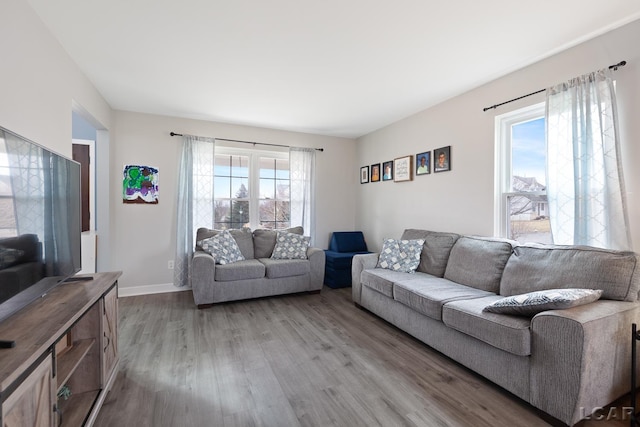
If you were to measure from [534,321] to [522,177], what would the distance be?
65.0 inches

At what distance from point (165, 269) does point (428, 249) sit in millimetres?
3460

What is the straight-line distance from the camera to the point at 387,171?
4.40 metres

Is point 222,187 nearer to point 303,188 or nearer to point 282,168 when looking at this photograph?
point 282,168

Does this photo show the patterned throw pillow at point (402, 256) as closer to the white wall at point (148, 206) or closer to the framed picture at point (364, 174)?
the framed picture at point (364, 174)

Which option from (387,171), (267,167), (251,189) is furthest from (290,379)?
Answer: (267,167)

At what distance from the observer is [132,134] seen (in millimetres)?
3846

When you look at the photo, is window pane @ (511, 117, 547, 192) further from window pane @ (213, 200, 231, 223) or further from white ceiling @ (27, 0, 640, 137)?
window pane @ (213, 200, 231, 223)

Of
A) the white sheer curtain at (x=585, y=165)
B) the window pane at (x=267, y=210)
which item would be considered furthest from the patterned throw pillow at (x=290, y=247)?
the white sheer curtain at (x=585, y=165)

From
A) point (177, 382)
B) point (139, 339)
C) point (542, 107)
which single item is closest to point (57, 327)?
point (177, 382)

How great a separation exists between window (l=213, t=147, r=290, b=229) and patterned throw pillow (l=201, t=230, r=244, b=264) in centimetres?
60

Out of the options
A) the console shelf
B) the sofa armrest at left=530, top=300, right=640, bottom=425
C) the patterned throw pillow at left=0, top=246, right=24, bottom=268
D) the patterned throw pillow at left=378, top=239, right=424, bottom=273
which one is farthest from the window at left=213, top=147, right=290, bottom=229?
the sofa armrest at left=530, top=300, right=640, bottom=425

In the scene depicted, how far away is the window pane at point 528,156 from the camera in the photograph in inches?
105

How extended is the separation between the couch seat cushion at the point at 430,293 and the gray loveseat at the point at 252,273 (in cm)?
146

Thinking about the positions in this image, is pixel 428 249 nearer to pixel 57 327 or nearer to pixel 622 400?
pixel 622 400
